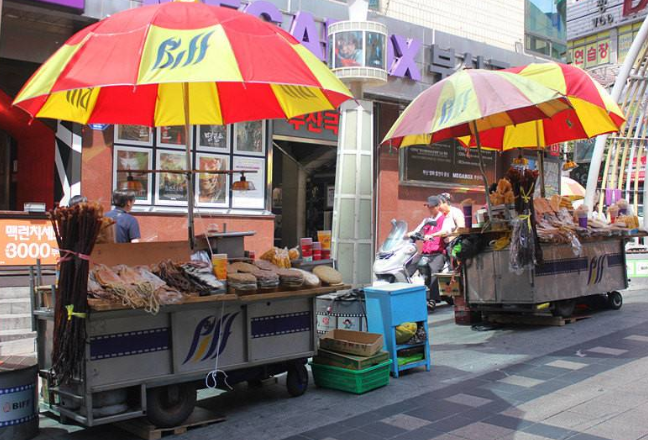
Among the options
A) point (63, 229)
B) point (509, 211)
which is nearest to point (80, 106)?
point (63, 229)

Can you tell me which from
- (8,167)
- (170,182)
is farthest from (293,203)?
(8,167)

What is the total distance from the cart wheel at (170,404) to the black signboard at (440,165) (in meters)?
10.1

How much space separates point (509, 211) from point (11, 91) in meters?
9.35

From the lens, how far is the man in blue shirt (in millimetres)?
6965

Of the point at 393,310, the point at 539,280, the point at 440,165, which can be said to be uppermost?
the point at 440,165

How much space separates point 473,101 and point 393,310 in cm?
265

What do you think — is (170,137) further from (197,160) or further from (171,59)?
(171,59)

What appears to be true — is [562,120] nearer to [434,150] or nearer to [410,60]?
[410,60]

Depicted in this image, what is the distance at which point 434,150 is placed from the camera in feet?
50.3

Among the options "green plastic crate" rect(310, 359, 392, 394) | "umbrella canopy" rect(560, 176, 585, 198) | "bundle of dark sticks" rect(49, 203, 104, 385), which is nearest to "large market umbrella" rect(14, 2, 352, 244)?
"bundle of dark sticks" rect(49, 203, 104, 385)

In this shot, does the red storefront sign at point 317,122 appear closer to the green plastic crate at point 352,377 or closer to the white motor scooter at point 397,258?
the white motor scooter at point 397,258

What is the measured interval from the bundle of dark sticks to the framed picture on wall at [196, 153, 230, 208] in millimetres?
6791

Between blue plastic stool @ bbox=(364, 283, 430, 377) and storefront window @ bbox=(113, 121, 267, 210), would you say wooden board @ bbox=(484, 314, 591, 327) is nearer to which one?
blue plastic stool @ bbox=(364, 283, 430, 377)

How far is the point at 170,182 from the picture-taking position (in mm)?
11203
